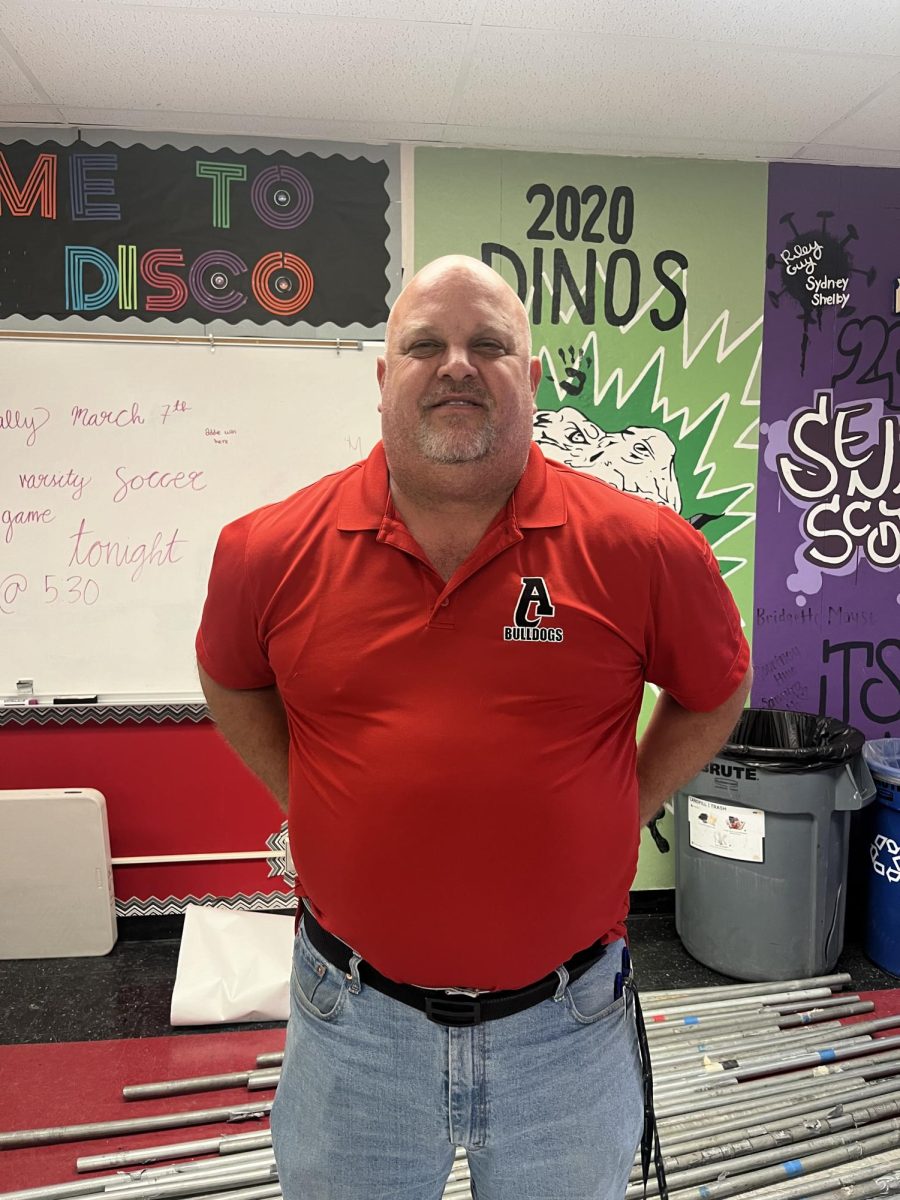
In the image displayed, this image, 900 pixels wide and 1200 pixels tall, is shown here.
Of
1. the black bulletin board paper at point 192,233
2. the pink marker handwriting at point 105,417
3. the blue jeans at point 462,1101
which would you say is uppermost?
the black bulletin board paper at point 192,233

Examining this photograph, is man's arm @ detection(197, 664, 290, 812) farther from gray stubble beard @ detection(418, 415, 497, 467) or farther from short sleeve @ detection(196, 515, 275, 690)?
gray stubble beard @ detection(418, 415, 497, 467)

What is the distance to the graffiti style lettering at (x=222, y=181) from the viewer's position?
266cm

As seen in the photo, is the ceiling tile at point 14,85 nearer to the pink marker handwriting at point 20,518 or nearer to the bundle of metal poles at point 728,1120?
the pink marker handwriting at point 20,518

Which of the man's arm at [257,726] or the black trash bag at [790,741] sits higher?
the man's arm at [257,726]

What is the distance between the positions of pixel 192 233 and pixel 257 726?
1937 millimetres

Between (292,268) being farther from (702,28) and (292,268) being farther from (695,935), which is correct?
(695,935)

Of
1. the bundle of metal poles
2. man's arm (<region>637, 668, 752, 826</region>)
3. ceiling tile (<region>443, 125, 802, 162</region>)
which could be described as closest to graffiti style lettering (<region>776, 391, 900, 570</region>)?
ceiling tile (<region>443, 125, 802, 162</region>)

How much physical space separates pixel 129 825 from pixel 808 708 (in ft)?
7.97

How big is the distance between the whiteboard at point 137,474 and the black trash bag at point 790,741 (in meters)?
1.59

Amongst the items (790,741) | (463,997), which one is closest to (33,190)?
(463,997)

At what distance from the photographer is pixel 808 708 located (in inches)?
120

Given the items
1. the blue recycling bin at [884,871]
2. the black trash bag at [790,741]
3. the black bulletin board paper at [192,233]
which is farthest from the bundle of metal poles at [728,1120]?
the black bulletin board paper at [192,233]

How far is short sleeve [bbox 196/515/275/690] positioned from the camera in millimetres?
1212

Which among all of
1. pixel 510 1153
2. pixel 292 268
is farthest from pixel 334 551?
pixel 292 268
